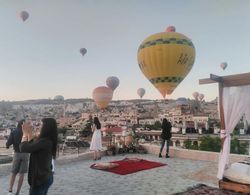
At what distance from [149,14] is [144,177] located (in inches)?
636

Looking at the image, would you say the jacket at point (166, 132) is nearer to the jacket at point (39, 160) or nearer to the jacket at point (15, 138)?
the jacket at point (15, 138)

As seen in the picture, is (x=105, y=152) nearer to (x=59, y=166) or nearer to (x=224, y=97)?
(x=59, y=166)

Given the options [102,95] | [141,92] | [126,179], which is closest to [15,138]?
[126,179]

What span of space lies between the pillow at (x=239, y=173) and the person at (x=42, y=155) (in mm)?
4590

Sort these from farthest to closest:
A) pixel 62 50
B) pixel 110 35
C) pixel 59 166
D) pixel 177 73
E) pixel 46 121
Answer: pixel 62 50, pixel 110 35, pixel 177 73, pixel 59 166, pixel 46 121

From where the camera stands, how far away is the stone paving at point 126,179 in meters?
7.12

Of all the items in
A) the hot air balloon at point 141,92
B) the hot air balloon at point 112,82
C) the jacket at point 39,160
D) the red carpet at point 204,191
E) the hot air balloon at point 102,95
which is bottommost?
the red carpet at point 204,191

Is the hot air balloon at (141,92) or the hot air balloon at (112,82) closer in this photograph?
the hot air balloon at (112,82)

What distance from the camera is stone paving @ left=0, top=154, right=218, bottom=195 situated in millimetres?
7117

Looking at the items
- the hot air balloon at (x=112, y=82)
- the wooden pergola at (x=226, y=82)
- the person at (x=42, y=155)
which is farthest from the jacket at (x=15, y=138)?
the hot air balloon at (x=112, y=82)

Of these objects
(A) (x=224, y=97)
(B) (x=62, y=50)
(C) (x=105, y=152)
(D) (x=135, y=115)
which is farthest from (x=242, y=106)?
(D) (x=135, y=115)

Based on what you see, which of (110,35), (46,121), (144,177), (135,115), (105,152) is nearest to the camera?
(46,121)

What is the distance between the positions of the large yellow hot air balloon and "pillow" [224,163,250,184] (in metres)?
7.29

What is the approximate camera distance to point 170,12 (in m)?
21.6
